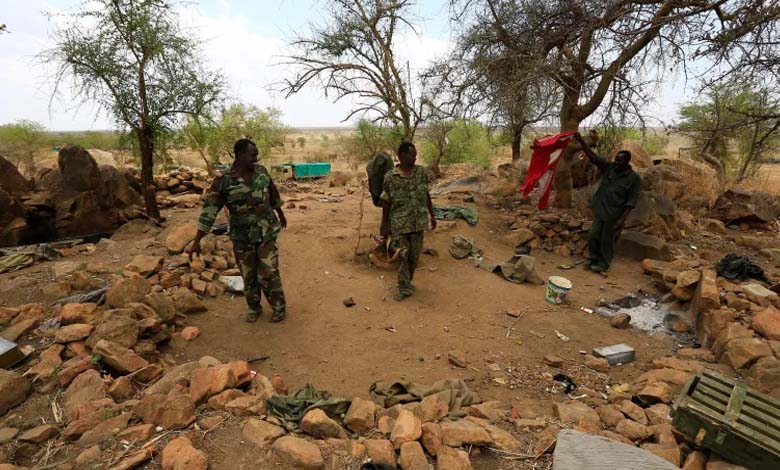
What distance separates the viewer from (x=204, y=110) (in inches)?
272

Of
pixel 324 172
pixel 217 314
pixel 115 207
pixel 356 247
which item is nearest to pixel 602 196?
pixel 356 247

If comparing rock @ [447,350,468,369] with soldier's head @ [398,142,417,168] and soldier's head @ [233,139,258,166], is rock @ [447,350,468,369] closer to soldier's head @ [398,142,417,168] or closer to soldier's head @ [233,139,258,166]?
soldier's head @ [398,142,417,168]

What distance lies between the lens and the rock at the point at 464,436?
6.72 ft

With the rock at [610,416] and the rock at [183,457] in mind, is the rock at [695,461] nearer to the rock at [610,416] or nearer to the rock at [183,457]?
the rock at [610,416]

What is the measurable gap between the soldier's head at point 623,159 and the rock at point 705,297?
1.65 m

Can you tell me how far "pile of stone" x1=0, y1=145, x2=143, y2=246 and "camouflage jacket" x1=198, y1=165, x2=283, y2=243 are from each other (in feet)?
13.8

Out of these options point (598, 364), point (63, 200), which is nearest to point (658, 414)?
point (598, 364)

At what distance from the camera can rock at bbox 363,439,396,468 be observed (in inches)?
75.1

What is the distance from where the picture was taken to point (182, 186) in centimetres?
1018

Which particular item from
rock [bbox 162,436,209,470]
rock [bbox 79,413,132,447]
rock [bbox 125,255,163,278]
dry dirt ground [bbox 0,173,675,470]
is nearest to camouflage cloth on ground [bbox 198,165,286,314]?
dry dirt ground [bbox 0,173,675,470]

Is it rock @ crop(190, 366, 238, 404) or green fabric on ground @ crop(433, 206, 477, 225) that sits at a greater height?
green fabric on ground @ crop(433, 206, 477, 225)

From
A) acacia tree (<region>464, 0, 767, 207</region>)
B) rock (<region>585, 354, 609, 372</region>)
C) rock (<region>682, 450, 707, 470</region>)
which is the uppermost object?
acacia tree (<region>464, 0, 767, 207</region>)

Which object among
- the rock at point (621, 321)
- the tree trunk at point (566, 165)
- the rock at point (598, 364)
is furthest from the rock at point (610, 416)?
the tree trunk at point (566, 165)

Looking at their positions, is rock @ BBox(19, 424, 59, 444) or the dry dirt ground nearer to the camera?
rock @ BBox(19, 424, 59, 444)
